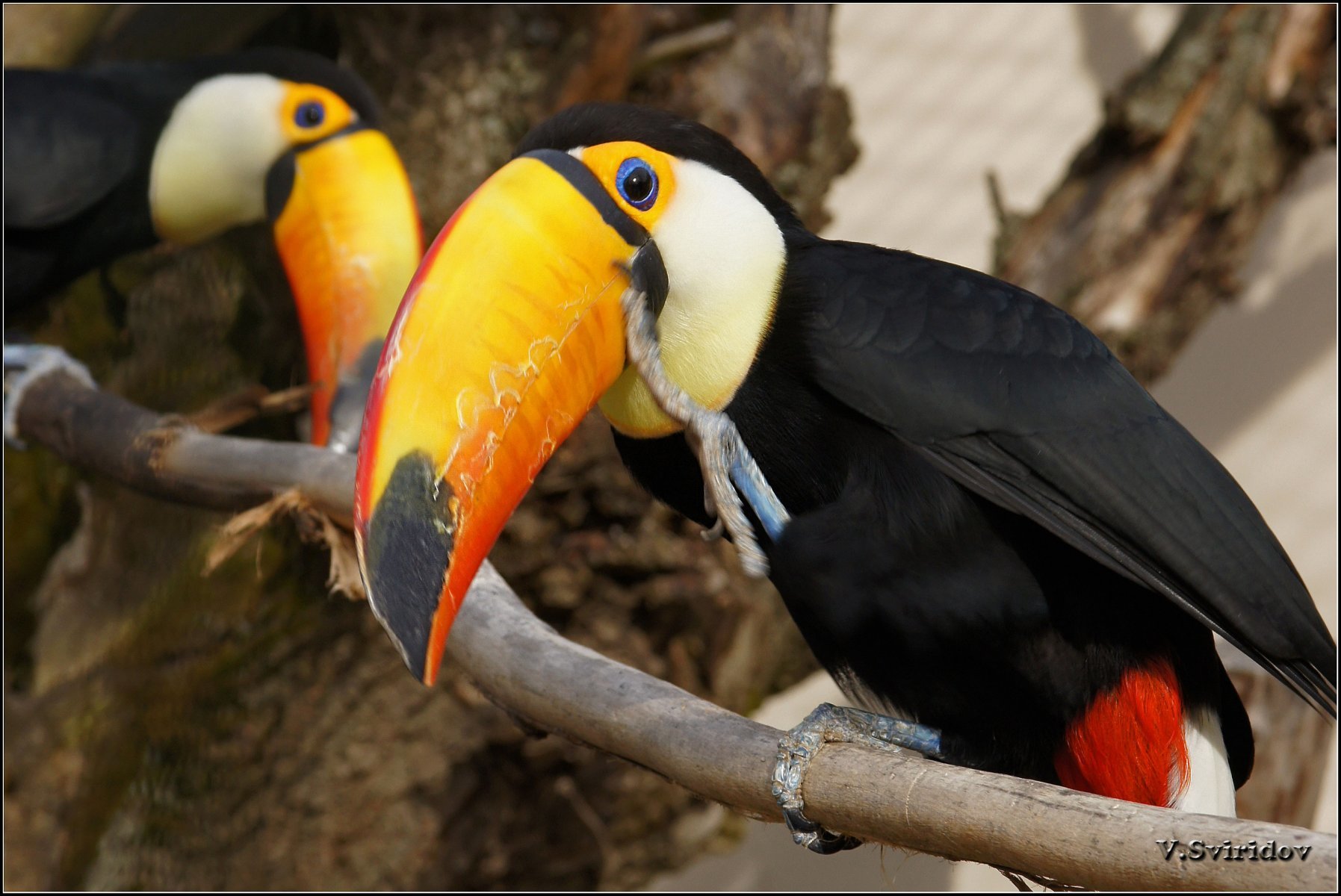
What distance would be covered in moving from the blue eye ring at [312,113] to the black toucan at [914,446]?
1293mm

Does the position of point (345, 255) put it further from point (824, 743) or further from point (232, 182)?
point (824, 743)

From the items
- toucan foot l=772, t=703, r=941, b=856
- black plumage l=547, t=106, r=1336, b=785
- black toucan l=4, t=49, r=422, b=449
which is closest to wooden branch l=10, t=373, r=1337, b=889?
toucan foot l=772, t=703, r=941, b=856

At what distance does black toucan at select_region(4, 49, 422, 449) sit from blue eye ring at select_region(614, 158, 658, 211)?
944mm

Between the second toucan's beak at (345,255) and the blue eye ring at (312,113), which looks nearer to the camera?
the second toucan's beak at (345,255)

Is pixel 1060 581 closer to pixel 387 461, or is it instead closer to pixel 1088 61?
pixel 387 461

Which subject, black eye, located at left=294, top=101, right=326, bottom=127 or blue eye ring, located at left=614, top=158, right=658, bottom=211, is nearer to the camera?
blue eye ring, located at left=614, top=158, right=658, bottom=211

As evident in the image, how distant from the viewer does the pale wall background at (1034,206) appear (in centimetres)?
293

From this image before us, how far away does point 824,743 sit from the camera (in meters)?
1.09

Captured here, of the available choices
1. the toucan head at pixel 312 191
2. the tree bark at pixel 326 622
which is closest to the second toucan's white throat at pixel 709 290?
the toucan head at pixel 312 191

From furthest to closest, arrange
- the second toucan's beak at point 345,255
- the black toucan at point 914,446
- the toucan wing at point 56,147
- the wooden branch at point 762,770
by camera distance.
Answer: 1. the toucan wing at point 56,147
2. the second toucan's beak at point 345,255
3. the black toucan at point 914,446
4. the wooden branch at point 762,770

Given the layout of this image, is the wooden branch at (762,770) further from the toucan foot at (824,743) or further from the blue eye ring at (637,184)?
the blue eye ring at (637,184)

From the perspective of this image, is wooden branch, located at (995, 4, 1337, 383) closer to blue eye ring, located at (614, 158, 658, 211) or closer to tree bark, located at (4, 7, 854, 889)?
tree bark, located at (4, 7, 854, 889)

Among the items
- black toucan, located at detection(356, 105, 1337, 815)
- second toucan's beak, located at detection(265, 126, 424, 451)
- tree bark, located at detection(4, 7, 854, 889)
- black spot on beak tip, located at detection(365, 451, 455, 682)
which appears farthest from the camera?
tree bark, located at detection(4, 7, 854, 889)

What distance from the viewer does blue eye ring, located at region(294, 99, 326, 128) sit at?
229 cm
